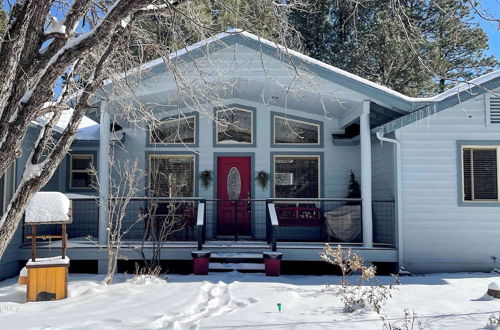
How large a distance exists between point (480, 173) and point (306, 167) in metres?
3.83

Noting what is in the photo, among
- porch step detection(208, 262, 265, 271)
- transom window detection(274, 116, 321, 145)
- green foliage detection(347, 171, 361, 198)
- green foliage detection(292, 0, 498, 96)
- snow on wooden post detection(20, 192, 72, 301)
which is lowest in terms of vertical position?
porch step detection(208, 262, 265, 271)

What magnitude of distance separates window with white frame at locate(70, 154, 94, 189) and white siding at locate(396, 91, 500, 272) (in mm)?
7416

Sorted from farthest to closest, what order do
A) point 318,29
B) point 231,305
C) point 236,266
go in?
point 318,29 < point 236,266 < point 231,305

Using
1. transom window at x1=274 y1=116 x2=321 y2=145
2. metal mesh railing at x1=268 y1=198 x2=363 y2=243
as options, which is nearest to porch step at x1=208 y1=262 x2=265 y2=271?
metal mesh railing at x1=268 y1=198 x2=363 y2=243

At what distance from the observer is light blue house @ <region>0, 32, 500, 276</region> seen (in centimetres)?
912

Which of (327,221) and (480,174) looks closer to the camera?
(480,174)

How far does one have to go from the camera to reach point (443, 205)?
920 cm

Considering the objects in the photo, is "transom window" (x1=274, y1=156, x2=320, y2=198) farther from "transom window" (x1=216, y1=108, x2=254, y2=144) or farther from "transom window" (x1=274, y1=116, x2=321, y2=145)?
"transom window" (x1=216, y1=108, x2=254, y2=144)

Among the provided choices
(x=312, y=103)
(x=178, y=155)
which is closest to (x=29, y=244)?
(x=178, y=155)

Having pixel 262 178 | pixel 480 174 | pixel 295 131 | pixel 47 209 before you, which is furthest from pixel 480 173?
pixel 47 209

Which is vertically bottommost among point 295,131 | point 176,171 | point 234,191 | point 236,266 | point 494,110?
point 236,266

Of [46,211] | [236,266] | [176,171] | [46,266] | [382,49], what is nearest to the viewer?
[46,266]

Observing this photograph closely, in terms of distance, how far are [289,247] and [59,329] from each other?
5073 mm

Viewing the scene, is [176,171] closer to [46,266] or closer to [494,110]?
[46,266]
